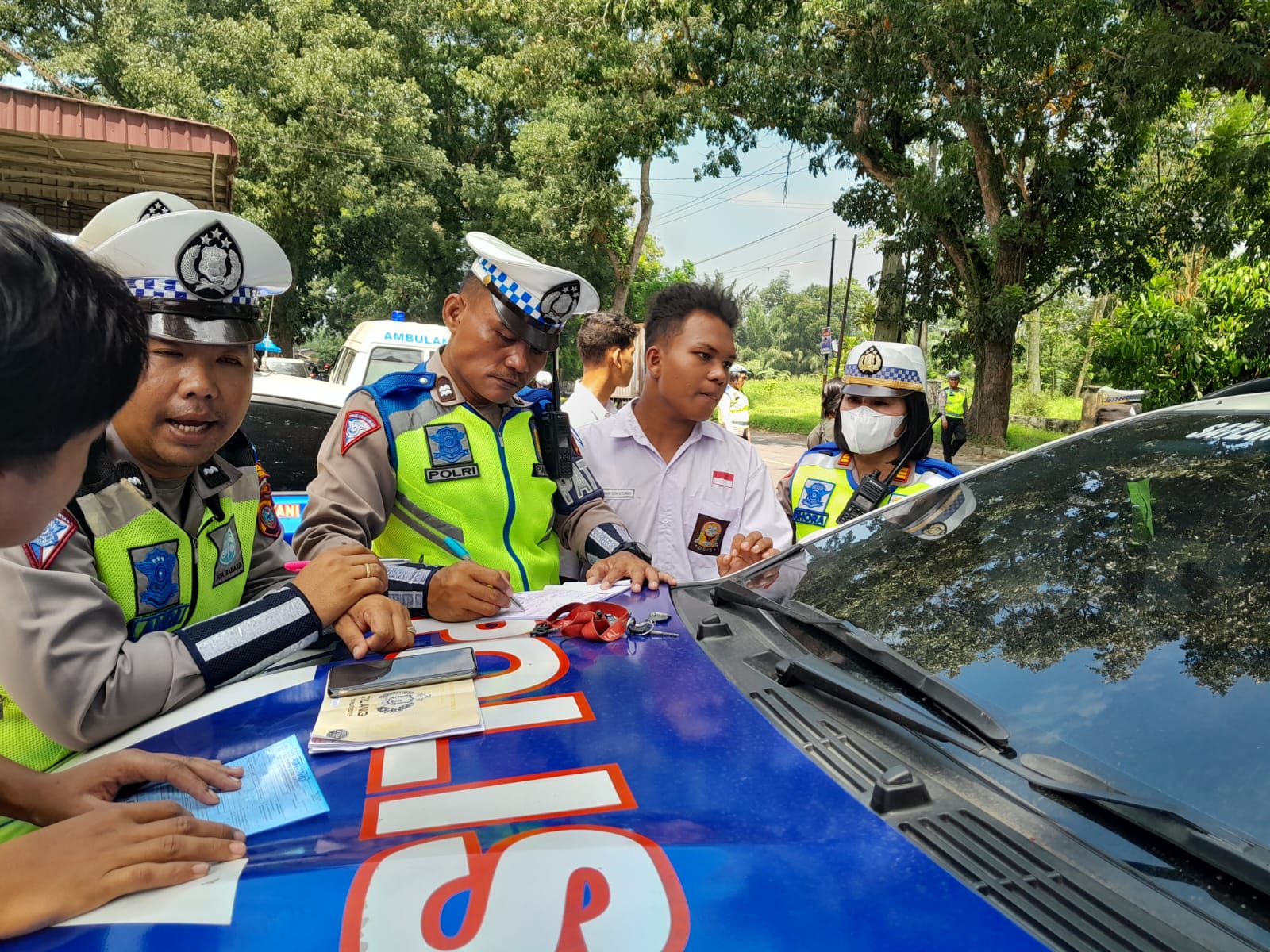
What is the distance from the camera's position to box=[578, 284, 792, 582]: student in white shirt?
279 centimetres

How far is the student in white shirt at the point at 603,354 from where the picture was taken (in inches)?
197

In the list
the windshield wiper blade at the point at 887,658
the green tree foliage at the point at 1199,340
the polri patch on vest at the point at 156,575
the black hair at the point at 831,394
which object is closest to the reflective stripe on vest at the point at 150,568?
the polri patch on vest at the point at 156,575

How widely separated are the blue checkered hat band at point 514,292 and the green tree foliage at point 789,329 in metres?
73.0

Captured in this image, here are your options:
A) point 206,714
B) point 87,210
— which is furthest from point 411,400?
point 87,210

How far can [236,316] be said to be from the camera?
1.65 m

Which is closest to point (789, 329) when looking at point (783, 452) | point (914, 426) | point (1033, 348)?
point (1033, 348)

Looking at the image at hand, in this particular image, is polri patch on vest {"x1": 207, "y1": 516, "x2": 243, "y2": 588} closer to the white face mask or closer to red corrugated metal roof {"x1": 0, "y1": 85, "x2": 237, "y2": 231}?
the white face mask

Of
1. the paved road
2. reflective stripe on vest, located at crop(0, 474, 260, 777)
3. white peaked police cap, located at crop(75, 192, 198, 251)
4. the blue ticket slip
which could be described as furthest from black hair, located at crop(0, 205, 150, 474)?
the paved road

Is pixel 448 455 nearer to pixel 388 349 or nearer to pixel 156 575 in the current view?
pixel 156 575

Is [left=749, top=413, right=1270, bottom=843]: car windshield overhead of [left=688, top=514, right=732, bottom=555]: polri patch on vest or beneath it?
overhead

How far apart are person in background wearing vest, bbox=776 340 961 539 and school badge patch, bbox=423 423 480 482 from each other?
1365mm

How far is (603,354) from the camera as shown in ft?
16.5

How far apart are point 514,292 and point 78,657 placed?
1258 millimetres

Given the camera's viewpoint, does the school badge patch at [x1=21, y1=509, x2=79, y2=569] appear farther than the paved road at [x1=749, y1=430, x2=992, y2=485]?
No
